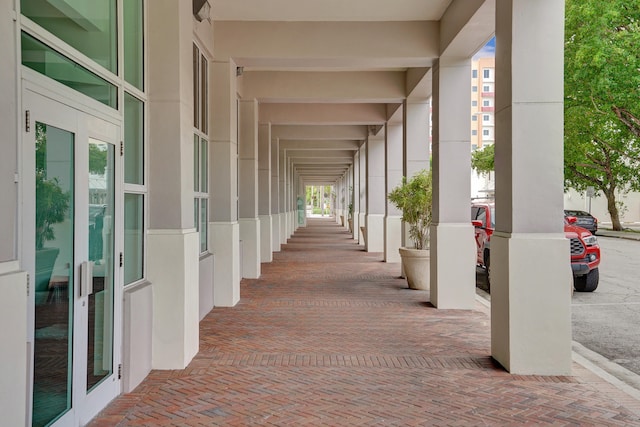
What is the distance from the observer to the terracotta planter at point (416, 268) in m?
11.7

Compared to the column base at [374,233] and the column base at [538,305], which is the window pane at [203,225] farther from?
the column base at [374,233]

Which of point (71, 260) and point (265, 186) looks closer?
point (71, 260)

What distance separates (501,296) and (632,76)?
1764 centimetres

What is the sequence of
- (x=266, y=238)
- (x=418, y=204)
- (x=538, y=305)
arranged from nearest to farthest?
(x=538, y=305)
(x=418, y=204)
(x=266, y=238)

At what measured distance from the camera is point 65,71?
14.0 ft

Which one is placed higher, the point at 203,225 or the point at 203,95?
the point at 203,95

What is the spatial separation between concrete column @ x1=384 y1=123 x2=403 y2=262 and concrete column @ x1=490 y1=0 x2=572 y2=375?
10733 mm

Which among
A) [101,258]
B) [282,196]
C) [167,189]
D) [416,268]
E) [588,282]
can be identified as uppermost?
[282,196]

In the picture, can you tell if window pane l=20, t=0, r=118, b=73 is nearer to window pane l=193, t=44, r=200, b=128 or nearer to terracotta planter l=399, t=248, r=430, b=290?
window pane l=193, t=44, r=200, b=128

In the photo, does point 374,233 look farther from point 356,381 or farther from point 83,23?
point 83,23

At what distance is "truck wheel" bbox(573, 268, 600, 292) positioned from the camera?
11234 mm

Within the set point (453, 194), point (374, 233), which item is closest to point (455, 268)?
point (453, 194)

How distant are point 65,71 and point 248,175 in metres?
9.11

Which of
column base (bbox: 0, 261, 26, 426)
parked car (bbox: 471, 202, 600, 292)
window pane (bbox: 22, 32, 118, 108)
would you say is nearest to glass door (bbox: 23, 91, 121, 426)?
window pane (bbox: 22, 32, 118, 108)
